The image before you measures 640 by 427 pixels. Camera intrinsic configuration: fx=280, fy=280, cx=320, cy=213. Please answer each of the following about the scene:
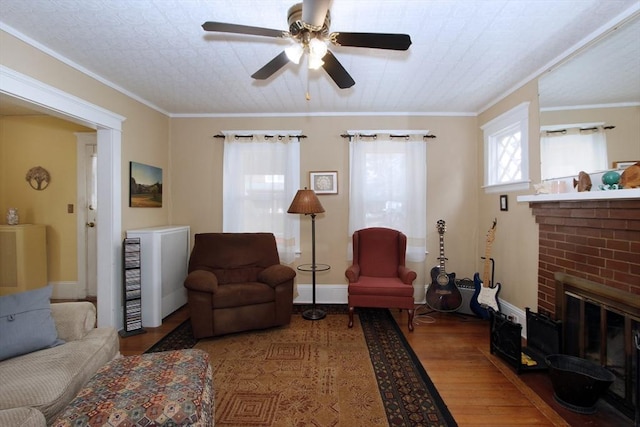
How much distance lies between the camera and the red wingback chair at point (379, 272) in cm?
295

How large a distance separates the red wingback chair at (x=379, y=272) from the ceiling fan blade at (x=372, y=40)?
2.22m

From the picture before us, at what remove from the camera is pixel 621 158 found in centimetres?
184

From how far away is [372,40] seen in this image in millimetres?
1539

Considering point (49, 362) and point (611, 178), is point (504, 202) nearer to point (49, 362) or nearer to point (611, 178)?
point (611, 178)

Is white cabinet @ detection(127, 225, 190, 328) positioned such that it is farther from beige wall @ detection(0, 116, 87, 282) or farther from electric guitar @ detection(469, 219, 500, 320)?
electric guitar @ detection(469, 219, 500, 320)

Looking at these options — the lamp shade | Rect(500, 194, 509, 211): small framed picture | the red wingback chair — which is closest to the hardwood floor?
the red wingback chair

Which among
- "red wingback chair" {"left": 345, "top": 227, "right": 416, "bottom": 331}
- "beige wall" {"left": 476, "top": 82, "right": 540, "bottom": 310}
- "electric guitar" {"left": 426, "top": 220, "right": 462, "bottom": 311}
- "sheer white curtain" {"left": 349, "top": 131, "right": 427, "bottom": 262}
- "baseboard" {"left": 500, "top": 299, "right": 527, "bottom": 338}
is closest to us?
"beige wall" {"left": 476, "top": 82, "right": 540, "bottom": 310}

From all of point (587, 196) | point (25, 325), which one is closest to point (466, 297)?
point (587, 196)

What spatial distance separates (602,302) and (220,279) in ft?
11.0

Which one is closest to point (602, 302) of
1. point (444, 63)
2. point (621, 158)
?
point (621, 158)

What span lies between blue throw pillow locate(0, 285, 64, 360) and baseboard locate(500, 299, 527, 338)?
12.1 ft

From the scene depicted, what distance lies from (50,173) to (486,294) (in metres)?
5.70

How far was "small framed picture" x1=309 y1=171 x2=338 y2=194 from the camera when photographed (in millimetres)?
3791

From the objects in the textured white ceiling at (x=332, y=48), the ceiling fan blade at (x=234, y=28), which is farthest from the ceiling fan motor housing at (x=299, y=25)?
the textured white ceiling at (x=332, y=48)
